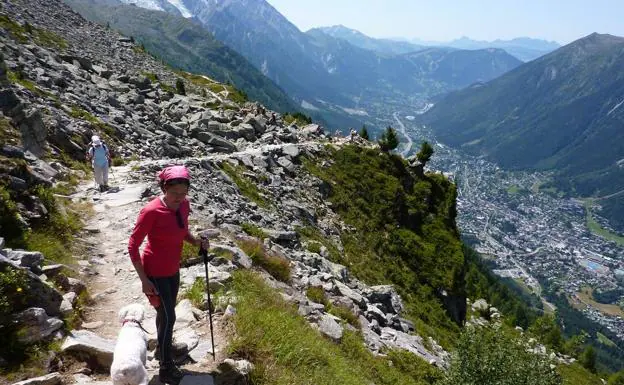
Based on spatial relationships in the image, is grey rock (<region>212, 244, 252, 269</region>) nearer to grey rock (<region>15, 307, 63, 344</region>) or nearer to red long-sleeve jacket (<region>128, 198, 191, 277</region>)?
grey rock (<region>15, 307, 63, 344</region>)

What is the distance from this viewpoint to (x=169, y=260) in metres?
7.12

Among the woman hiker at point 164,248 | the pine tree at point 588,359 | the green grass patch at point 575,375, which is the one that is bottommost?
the pine tree at point 588,359

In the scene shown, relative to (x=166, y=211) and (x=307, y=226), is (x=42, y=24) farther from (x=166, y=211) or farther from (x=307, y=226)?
(x=166, y=211)

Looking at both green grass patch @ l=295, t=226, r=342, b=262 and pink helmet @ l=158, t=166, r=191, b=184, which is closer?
pink helmet @ l=158, t=166, r=191, b=184

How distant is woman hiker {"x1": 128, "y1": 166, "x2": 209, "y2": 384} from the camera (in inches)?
267

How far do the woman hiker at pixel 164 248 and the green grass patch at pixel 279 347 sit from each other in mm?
1438

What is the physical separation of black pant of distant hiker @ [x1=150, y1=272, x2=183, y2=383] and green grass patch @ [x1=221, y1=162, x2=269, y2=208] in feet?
82.3

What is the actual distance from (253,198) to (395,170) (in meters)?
31.4

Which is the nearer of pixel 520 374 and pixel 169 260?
pixel 169 260

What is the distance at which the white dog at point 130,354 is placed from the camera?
6.18 metres

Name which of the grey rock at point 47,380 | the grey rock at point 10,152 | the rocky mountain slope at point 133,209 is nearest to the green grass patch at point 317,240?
the rocky mountain slope at point 133,209

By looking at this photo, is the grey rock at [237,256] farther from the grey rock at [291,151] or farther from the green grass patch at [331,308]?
the grey rock at [291,151]

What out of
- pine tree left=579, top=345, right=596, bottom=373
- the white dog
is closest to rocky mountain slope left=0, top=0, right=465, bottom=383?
the white dog

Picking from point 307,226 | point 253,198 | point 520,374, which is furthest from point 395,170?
point 520,374
